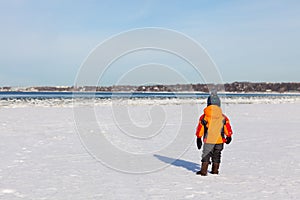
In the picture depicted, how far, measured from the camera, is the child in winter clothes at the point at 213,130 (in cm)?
735

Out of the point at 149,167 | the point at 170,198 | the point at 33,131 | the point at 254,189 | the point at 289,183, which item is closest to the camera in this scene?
the point at 170,198

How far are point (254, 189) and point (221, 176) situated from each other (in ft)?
3.76

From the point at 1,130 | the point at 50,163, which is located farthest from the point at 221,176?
the point at 1,130

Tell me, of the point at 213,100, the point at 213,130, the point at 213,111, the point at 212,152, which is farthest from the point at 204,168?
the point at 213,100

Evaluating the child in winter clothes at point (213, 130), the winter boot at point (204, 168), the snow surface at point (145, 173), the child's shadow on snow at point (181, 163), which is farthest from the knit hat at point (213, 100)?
the child's shadow on snow at point (181, 163)

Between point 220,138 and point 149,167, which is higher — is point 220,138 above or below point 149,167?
above

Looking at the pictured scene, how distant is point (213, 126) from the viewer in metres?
7.37

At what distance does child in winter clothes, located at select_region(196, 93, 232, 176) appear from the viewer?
7.35m

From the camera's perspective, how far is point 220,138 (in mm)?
7414

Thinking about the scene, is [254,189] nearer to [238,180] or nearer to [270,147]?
[238,180]

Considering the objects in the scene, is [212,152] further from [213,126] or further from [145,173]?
[145,173]

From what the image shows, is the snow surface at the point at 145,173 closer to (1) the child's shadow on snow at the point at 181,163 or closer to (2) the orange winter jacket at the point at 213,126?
(1) the child's shadow on snow at the point at 181,163

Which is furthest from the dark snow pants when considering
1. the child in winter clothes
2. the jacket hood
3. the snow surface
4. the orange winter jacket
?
the jacket hood

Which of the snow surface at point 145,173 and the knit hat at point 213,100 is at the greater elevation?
the knit hat at point 213,100
